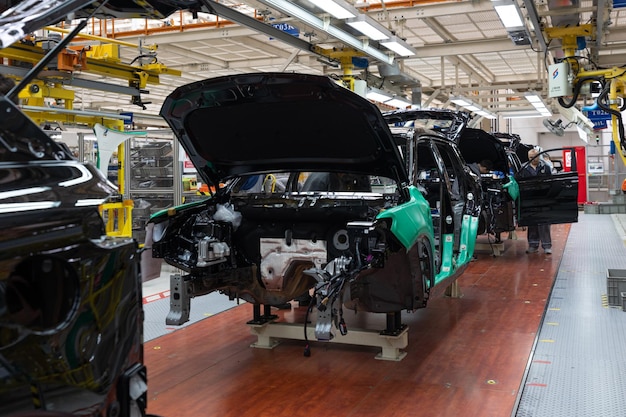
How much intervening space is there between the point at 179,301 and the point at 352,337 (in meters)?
1.41

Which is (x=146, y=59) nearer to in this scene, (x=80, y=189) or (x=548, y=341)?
(x=548, y=341)

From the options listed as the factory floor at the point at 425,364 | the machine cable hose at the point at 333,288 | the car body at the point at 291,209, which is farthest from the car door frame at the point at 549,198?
the machine cable hose at the point at 333,288

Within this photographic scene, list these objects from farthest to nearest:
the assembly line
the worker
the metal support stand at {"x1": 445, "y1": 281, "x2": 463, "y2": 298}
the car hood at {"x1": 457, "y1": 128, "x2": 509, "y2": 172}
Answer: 1. the worker
2. the car hood at {"x1": 457, "y1": 128, "x2": 509, "y2": 172}
3. the metal support stand at {"x1": 445, "y1": 281, "x2": 463, "y2": 298}
4. the assembly line

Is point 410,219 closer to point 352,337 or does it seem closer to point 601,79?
point 352,337

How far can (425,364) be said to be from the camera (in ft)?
14.6

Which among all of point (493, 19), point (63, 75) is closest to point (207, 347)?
point (63, 75)

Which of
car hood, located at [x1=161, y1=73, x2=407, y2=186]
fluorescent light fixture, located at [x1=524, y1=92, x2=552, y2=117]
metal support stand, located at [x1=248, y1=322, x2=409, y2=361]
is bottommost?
metal support stand, located at [x1=248, y1=322, x2=409, y2=361]

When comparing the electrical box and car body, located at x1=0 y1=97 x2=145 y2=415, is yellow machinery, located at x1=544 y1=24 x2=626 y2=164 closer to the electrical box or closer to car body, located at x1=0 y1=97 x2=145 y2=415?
the electrical box

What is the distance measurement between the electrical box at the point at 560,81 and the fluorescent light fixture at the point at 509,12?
5.47 feet

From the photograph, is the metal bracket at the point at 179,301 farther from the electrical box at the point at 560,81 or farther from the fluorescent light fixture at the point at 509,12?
the electrical box at the point at 560,81

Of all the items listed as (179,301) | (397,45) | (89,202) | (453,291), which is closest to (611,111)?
(397,45)

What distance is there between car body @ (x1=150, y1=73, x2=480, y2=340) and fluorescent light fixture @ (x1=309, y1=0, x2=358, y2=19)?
8.04 feet

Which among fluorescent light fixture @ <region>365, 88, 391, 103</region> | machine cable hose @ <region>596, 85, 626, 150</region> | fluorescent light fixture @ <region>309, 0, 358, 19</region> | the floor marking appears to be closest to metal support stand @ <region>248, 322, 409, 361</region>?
the floor marking

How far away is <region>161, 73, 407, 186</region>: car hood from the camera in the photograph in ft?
11.9
